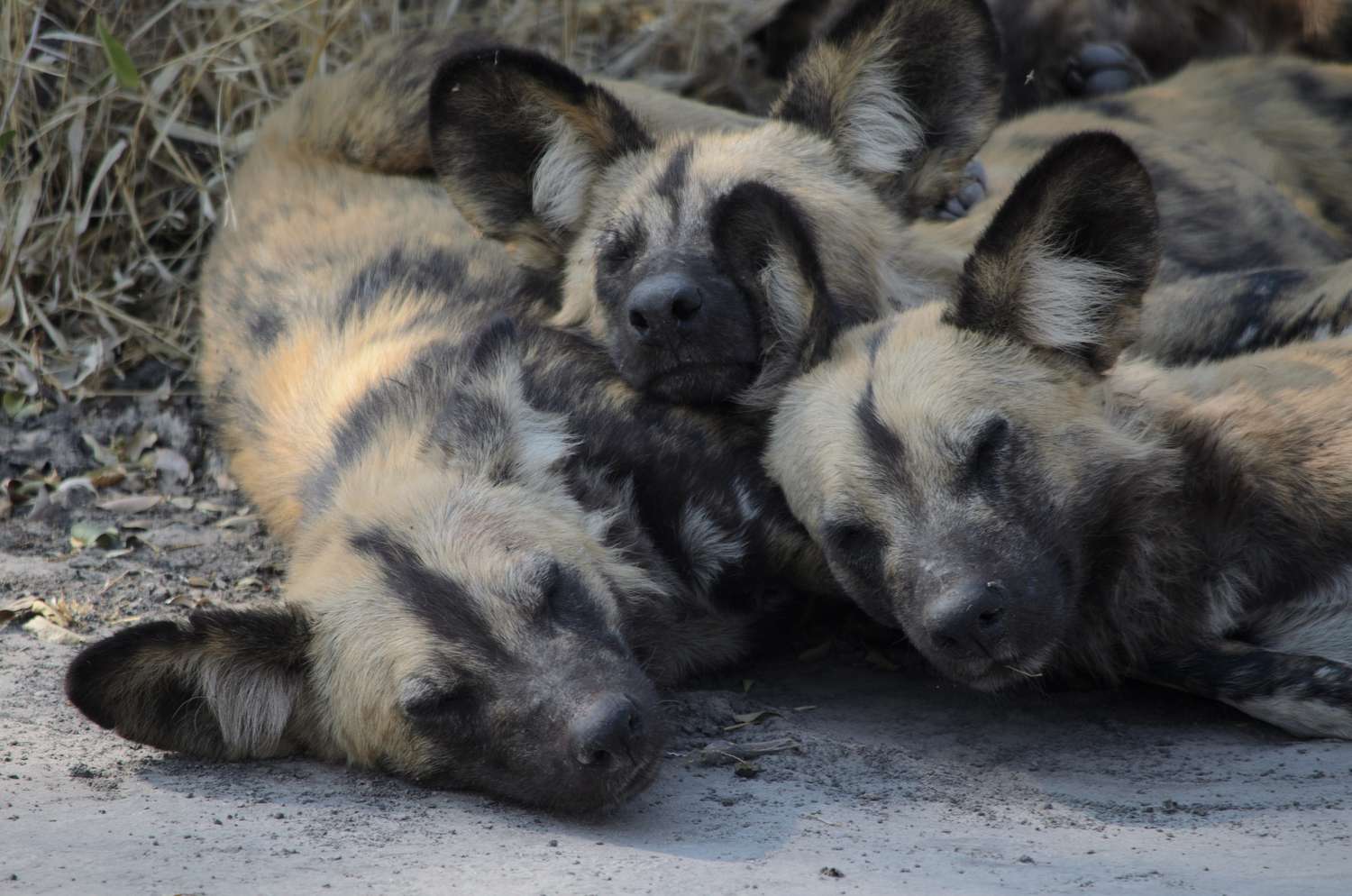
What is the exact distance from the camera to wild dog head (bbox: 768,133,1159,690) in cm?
258

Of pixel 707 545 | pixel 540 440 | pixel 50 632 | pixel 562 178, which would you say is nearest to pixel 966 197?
pixel 562 178

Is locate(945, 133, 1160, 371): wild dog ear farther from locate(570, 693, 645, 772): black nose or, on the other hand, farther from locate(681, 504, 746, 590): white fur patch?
locate(570, 693, 645, 772): black nose

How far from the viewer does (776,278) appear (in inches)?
119

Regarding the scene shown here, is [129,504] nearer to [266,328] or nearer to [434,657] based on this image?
[266,328]

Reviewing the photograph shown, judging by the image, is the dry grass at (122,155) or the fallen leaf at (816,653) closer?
the fallen leaf at (816,653)

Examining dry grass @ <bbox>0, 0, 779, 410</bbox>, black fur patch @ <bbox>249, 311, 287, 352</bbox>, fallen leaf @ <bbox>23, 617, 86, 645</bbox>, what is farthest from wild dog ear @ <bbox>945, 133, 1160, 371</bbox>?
dry grass @ <bbox>0, 0, 779, 410</bbox>

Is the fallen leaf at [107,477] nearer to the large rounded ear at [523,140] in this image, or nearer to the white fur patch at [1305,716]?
the large rounded ear at [523,140]

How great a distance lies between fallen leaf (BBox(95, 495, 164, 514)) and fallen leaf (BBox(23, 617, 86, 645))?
28.9 inches

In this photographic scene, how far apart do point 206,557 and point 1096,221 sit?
6.91 ft

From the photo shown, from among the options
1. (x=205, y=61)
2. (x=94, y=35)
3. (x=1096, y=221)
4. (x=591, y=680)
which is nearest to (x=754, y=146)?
(x=1096, y=221)

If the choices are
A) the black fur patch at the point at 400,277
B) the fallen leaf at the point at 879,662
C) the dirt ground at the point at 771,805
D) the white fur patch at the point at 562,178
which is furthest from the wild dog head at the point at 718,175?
the dirt ground at the point at 771,805

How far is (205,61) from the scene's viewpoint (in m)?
4.50

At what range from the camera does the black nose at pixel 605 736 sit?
2377 millimetres

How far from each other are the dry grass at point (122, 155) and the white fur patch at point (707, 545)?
1.98m
